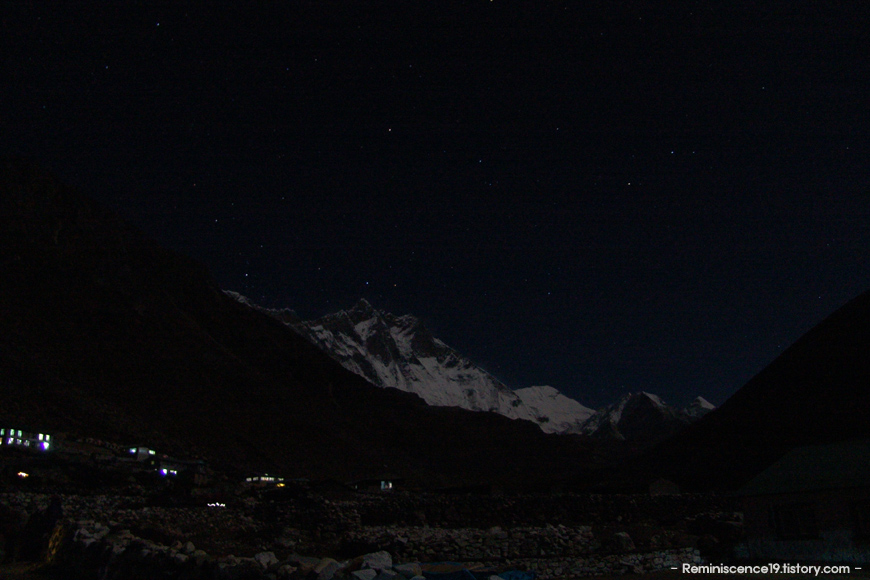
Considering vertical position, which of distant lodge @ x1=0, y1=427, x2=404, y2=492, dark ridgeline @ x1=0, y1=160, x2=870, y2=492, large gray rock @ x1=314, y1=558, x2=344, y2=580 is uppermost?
dark ridgeline @ x1=0, y1=160, x2=870, y2=492

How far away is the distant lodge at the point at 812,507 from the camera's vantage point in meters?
18.5

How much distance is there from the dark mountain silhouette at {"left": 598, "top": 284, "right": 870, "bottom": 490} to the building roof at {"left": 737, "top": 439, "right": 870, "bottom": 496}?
131 feet

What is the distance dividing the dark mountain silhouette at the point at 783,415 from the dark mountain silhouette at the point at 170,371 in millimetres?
50604

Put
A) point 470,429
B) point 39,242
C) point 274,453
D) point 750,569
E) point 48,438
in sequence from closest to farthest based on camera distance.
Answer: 1. point 750,569
2. point 48,438
3. point 274,453
4. point 39,242
5. point 470,429

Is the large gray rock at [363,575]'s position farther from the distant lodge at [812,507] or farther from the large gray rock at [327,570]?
the distant lodge at [812,507]

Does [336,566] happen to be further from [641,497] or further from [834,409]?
[834,409]

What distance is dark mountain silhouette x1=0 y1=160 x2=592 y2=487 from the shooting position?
267 feet

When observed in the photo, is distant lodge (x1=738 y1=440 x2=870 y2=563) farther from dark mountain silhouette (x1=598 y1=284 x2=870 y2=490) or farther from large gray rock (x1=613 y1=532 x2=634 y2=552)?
dark mountain silhouette (x1=598 y1=284 x2=870 y2=490)

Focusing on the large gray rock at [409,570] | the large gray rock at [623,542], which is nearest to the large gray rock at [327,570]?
the large gray rock at [409,570]

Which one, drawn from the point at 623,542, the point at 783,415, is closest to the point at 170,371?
the point at 783,415

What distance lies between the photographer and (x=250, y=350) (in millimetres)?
134875


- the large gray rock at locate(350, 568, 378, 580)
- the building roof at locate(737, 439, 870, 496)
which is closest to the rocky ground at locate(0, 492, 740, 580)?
the large gray rock at locate(350, 568, 378, 580)

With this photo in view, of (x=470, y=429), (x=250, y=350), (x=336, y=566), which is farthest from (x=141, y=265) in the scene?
(x=336, y=566)

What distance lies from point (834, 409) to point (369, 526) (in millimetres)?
58962
